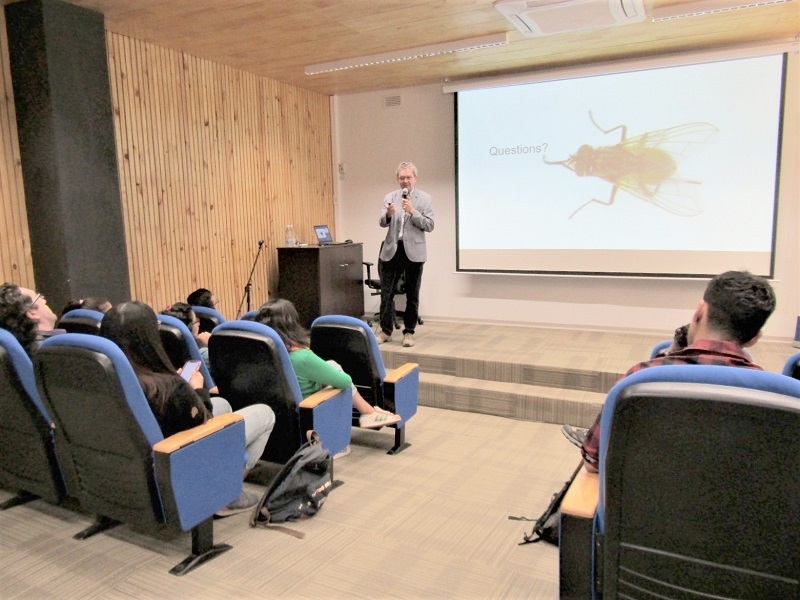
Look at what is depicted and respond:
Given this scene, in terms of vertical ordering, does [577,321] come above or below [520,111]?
below

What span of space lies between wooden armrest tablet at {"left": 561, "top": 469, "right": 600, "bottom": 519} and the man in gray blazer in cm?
330

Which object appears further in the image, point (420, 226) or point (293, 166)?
point (293, 166)

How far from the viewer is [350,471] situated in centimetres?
310

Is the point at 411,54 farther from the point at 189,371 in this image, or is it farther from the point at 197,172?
the point at 189,371

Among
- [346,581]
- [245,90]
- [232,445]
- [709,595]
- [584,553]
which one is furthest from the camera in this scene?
[245,90]

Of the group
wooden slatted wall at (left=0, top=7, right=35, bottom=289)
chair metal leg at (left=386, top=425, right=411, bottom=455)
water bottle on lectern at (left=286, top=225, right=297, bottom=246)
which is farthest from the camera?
water bottle on lectern at (left=286, top=225, right=297, bottom=246)

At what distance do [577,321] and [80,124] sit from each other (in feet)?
15.4

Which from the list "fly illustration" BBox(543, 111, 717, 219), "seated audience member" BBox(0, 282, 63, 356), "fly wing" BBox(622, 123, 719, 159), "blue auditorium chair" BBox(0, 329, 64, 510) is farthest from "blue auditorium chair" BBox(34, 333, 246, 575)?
"fly wing" BBox(622, 123, 719, 159)

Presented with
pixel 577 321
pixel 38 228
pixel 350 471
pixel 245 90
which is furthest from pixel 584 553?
pixel 245 90

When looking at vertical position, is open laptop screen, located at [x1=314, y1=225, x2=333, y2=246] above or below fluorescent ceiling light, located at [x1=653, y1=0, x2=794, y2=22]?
below

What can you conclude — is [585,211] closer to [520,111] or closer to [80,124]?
[520,111]

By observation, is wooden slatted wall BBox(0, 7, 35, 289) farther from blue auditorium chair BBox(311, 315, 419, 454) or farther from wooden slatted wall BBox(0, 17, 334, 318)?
blue auditorium chair BBox(311, 315, 419, 454)

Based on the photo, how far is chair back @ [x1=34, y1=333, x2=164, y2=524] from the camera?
6.33 ft

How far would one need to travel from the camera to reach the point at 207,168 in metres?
5.20
